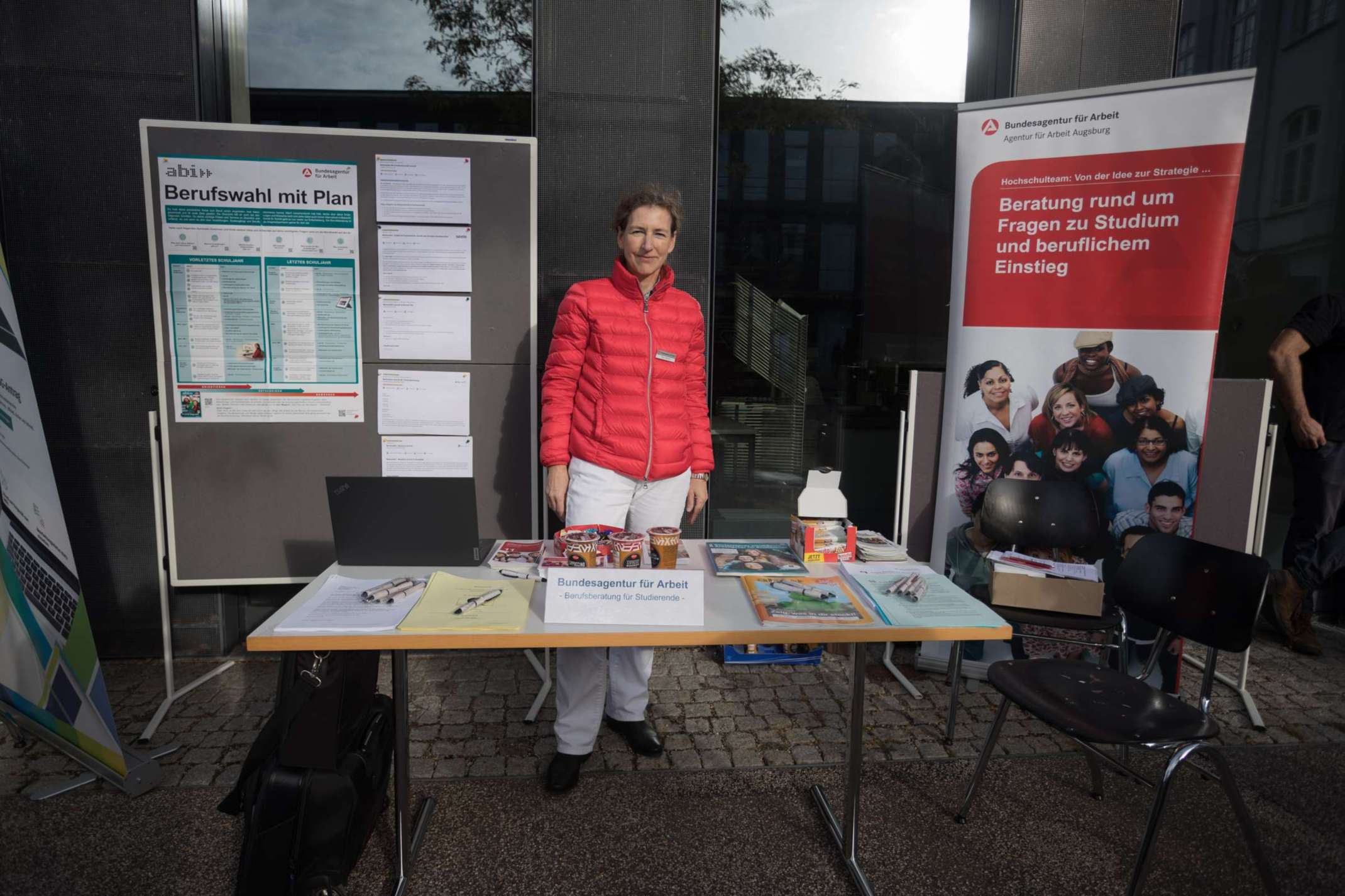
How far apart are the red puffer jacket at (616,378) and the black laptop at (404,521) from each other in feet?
1.66

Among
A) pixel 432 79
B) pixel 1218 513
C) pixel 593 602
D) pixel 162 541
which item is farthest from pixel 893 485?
pixel 162 541

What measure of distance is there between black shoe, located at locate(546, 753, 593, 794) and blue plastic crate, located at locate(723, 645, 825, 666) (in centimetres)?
113

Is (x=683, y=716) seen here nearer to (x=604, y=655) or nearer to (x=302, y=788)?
(x=604, y=655)

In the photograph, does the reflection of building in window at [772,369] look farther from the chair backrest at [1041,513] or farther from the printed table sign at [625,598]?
the printed table sign at [625,598]

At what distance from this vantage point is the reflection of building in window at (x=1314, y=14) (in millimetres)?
4027

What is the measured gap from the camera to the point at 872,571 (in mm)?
2154

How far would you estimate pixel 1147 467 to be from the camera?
2977 millimetres

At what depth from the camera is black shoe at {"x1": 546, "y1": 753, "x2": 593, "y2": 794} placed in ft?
7.84

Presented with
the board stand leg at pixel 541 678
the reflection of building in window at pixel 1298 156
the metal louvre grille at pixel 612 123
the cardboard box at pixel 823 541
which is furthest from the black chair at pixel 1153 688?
the reflection of building in window at pixel 1298 156

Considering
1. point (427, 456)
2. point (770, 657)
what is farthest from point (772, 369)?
point (427, 456)

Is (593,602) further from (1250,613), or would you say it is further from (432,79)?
(432,79)

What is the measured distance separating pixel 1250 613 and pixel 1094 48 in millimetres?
2738

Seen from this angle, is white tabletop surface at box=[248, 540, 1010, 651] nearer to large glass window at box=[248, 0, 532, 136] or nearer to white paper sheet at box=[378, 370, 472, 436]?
white paper sheet at box=[378, 370, 472, 436]

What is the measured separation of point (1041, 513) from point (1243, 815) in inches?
56.2
